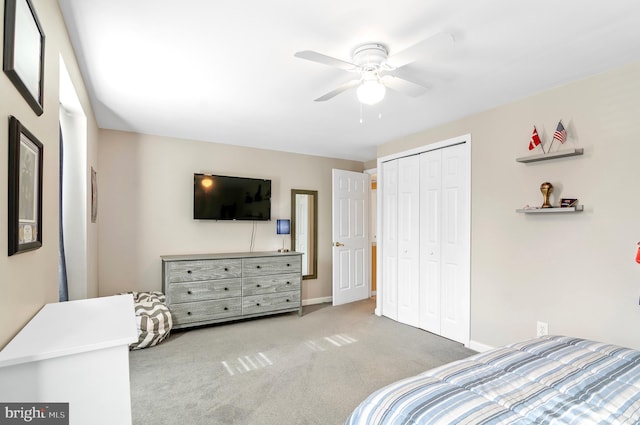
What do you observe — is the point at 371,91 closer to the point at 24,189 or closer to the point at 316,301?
the point at 24,189

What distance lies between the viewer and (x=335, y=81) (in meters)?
2.59

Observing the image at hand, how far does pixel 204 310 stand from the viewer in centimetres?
387

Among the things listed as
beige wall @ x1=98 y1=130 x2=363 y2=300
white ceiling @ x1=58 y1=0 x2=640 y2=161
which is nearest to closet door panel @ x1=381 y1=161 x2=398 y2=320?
white ceiling @ x1=58 y1=0 x2=640 y2=161

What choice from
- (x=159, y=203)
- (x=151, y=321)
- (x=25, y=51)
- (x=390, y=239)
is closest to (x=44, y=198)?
(x=25, y=51)

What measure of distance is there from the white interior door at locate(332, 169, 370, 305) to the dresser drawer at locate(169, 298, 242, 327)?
5.15 ft

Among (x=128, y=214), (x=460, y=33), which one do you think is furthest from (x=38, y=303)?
(x=128, y=214)

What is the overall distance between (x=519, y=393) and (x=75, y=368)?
154 cm

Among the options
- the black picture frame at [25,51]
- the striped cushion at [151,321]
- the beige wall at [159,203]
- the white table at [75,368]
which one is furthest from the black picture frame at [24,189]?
the beige wall at [159,203]

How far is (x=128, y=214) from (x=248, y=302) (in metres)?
1.80

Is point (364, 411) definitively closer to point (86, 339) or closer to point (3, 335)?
point (86, 339)

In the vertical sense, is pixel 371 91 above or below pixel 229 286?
above

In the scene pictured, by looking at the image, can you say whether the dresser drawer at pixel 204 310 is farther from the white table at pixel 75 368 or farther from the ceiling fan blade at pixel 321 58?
the ceiling fan blade at pixel 321 58

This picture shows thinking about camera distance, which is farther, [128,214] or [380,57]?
[128,214]

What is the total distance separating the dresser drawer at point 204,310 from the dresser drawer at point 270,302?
103 millimetres
